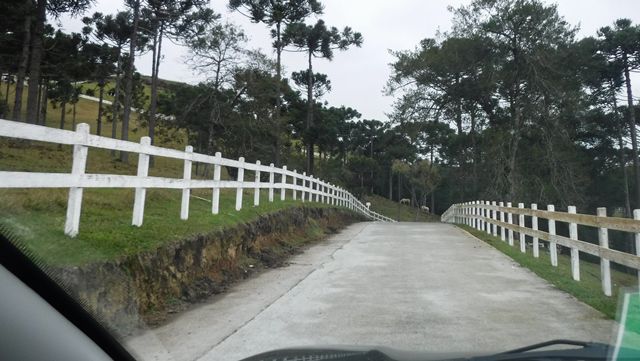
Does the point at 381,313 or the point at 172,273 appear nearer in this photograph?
the point at 381,313

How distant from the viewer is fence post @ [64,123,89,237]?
5.75 metres

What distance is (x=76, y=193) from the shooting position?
5.88 m

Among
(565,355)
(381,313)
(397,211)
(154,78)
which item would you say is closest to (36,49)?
(154,78)

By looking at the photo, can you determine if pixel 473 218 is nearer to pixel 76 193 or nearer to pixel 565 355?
pixel 76 193

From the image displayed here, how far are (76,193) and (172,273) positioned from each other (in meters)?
1.58

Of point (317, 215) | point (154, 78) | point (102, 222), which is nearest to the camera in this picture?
point (102, 222)

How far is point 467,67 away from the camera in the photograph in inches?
1131

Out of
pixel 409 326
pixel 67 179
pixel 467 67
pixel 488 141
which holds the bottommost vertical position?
pixel 409 326

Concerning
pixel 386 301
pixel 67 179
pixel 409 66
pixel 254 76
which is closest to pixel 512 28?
pixel 409 66

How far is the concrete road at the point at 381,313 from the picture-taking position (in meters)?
4.98

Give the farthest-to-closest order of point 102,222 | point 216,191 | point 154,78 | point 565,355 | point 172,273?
point 154,78 < point 216,191 < point 102,222 < point 172,273 < point 565,355

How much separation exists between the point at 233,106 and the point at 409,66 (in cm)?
1049

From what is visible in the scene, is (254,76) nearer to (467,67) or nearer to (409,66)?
(409,66)

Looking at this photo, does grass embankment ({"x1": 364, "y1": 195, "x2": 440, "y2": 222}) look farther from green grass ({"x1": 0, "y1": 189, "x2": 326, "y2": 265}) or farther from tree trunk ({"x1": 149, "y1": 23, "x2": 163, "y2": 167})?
green grass ({"x1": 0, "y1": 189, "x2": 326, "y2": 265})
